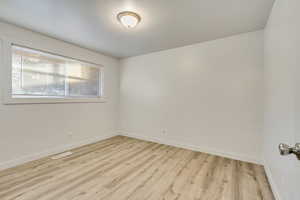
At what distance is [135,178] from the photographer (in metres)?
1.93

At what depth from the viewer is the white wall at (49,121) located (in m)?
2.16

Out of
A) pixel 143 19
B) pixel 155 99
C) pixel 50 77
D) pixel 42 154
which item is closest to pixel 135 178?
pixel 42 154

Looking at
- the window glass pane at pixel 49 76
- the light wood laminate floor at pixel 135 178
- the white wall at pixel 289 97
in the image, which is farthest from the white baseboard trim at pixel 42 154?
the white wall at pixel 289 97

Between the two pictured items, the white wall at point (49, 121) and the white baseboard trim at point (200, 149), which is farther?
the white baseboard trim at point (200, 149)

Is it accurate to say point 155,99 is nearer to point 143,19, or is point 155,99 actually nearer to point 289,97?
point 143,19

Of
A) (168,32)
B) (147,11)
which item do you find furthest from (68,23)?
(168,32)

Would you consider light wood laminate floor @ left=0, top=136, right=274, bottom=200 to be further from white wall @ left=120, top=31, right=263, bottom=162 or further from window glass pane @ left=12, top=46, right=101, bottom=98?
window glass pane @ left=12, top=46, right=101, bottom=98

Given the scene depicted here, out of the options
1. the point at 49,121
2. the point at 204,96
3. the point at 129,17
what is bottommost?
the point at 49,121

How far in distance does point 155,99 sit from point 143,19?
195 cm

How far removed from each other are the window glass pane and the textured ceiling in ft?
1.62

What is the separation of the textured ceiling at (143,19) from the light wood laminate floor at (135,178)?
7.65ft

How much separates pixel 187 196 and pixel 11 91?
3039mm

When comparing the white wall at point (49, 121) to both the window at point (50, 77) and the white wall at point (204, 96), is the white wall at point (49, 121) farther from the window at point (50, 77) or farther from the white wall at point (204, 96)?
the white wall at point (204, 96)

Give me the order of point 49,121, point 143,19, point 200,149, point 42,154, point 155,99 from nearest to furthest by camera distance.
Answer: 1. point 143,19
2. point 42,154
3. point 49,121
4. point 200,149
5. point 155,99
